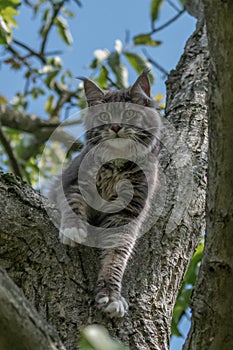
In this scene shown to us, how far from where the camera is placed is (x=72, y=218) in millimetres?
3582

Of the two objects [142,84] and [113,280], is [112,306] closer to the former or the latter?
[113,280]

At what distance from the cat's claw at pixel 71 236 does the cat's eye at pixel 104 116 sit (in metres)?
1.18

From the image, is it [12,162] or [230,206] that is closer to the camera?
[230,206]

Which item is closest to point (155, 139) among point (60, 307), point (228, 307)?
point (60, 307)

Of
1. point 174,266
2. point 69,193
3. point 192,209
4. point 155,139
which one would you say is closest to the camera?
point 174,266

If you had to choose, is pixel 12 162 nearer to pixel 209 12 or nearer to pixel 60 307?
pixel 60 307

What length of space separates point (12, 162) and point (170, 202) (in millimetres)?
2439

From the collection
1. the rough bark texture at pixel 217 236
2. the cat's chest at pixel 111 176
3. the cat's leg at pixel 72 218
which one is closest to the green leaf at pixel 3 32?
the cat's chest at pixel 111 176

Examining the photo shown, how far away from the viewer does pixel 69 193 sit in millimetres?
3967

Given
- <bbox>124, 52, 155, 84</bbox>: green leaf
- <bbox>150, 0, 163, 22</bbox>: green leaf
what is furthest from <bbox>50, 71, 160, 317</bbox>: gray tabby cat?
<bbox>150, 0, 163, 22</bbox>: green leaf

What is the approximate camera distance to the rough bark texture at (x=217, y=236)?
7.47ft

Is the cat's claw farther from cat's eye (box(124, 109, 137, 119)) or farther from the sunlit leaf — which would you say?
the sunlit leaf

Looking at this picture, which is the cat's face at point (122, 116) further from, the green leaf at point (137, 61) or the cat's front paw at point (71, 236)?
the cat's front paw at point (71, 236)

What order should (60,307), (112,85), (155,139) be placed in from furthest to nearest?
1. (112,85)
2. (155,139)
3. (60,307)
